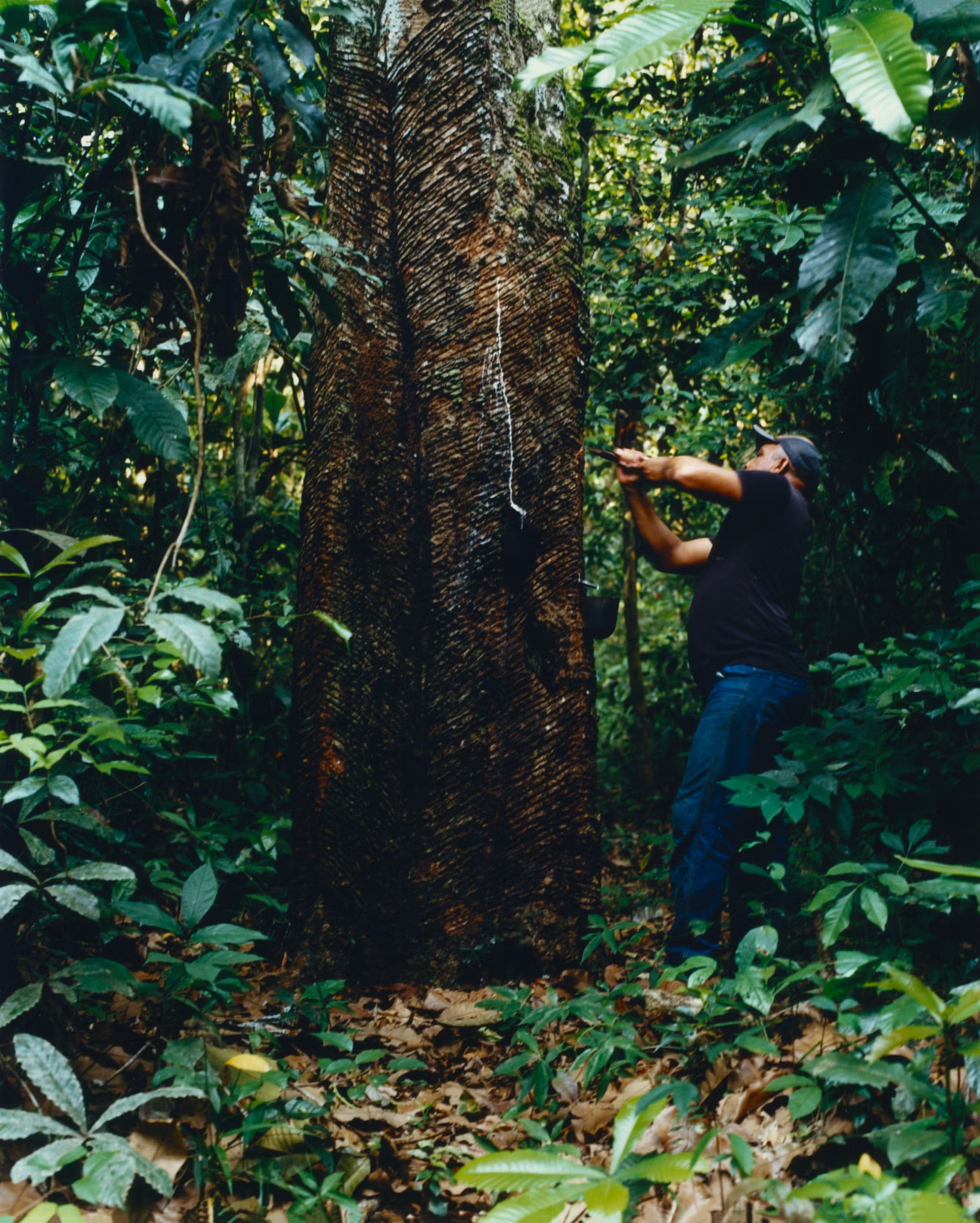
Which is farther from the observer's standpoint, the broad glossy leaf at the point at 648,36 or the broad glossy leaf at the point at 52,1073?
the broad glossy leaf at the point at 648,36

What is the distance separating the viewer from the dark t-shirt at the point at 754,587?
2.81 meters

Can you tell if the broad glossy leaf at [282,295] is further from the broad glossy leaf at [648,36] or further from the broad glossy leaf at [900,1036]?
the broad glossy leaf at [900,1036]

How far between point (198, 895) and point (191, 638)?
0.74 m

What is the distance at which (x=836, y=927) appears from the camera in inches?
72.9

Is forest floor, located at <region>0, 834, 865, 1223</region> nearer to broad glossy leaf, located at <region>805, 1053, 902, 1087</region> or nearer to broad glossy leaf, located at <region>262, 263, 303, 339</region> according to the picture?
broad glossy leaf, located at <region>805, 1053, 902, 1087</region>

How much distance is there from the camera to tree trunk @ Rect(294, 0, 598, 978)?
2.69m

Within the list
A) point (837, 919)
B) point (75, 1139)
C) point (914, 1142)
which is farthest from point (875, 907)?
point (75, 1139)

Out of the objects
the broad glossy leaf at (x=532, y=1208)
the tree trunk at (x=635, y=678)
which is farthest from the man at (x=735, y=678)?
the tree trunk at (x=635, y=678)

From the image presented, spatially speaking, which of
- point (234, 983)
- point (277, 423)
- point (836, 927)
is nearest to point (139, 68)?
point (234, 983)

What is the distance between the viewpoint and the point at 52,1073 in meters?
1.52

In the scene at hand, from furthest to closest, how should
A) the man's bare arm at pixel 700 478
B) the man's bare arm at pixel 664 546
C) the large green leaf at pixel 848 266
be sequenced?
1. the man's bare arm at pixel 664 546
2. the man's bare arm at pixel 700 478
3. the large green leaf at pixel 848 266

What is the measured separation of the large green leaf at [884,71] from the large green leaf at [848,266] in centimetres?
29

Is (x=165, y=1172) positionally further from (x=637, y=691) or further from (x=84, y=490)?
(x=637, y=691)

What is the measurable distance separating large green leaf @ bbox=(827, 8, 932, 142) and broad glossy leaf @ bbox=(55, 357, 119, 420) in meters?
1.49
